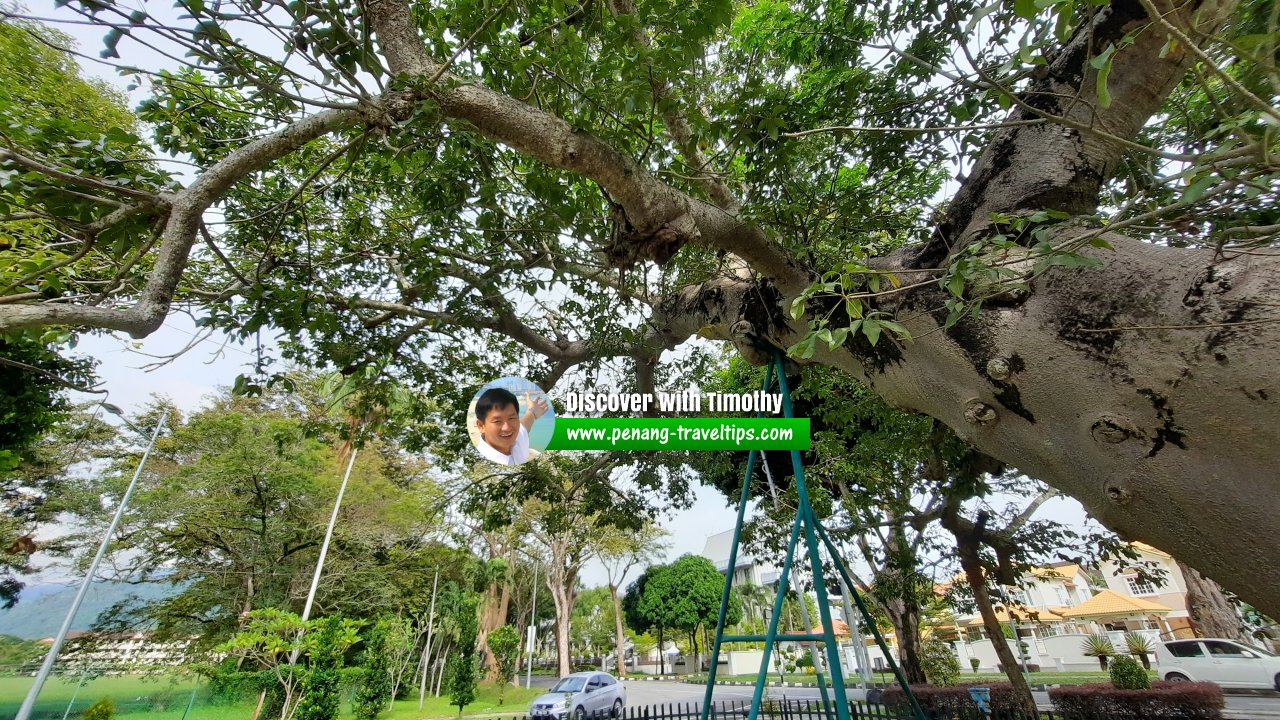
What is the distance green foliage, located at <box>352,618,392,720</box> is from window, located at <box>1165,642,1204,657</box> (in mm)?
18230

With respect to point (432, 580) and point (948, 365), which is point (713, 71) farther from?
point (432, 580)

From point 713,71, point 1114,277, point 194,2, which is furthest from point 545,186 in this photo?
point 713,71

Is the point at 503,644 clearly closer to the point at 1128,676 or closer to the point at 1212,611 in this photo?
the point at 1128,676

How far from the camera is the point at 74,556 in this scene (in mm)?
11852

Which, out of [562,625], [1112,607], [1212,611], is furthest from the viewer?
[562,625]

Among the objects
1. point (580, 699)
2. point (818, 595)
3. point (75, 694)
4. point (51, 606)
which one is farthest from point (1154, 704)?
point (51, 606)

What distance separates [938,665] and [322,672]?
44.2 feet

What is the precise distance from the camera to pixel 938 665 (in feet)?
38.2

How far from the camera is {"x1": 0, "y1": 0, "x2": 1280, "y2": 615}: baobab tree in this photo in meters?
1.14

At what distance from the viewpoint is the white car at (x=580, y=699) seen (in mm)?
9828

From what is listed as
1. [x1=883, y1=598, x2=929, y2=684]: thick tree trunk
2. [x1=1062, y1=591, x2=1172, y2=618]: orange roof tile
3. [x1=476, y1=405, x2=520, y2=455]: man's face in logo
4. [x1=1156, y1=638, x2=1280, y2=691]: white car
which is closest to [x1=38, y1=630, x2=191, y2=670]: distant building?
[x1=476, y1=405, x2=520, y2=455]: man's face in logo

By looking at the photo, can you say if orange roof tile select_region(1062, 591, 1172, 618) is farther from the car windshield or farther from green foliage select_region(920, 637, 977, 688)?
the car windshield

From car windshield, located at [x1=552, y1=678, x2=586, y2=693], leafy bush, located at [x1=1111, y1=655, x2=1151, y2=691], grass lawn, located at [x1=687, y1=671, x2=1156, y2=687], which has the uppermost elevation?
leafy bush, located at [x1=1111, y1=655, x2=1151, y2=691]

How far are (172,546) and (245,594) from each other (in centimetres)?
200
